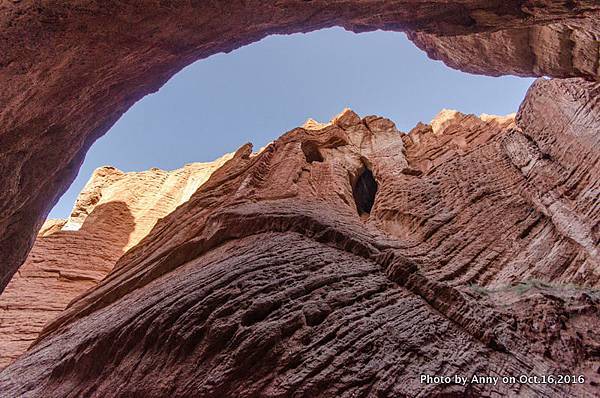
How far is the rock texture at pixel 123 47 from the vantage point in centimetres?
606

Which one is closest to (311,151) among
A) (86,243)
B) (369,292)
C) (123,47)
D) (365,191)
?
(365,191)

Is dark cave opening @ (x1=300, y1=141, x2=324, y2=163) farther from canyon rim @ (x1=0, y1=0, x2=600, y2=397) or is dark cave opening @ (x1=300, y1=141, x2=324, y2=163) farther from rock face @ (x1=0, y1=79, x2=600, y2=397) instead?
rock face @ (x1=0, y1=79, x2=600, y2=397)

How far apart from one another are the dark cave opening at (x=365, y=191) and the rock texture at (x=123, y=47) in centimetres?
464

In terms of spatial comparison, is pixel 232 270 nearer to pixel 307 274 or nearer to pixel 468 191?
pixel 307 274

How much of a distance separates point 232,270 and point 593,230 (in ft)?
17.0

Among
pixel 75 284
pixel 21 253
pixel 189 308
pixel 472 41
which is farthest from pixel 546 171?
pixel 75 284

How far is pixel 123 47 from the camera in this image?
7.31m

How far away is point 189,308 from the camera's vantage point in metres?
4.94

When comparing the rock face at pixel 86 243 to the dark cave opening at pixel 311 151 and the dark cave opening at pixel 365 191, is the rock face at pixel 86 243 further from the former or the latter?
the dark cave opening at pixel 365 191

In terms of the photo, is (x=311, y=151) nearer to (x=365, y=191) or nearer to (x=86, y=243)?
(x=365, y=191)

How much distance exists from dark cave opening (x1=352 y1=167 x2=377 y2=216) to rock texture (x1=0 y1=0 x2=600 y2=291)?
4637 millimetres

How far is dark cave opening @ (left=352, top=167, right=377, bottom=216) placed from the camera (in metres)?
12.5

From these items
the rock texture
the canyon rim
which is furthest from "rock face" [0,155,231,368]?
the rock texture

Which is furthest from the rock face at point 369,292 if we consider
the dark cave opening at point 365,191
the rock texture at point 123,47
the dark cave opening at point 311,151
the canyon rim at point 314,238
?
the dark cave opening at point 311,151
